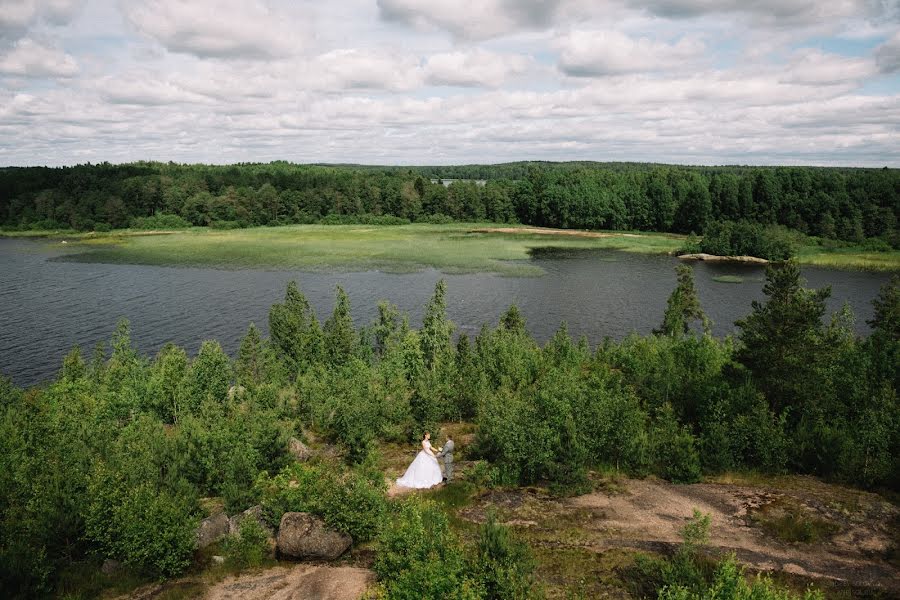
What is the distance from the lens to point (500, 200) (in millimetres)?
178500

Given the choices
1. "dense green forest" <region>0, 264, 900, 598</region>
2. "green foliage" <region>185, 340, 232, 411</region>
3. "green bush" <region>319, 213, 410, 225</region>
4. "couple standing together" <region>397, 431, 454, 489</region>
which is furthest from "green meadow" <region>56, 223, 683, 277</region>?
"couple standing together" <region>397, 431, 454, 489</region>

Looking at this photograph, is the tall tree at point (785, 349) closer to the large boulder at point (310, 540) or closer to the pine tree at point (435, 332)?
the large boulder at point (310, 540)

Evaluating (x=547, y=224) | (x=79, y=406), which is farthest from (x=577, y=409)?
(x=547, y=224)

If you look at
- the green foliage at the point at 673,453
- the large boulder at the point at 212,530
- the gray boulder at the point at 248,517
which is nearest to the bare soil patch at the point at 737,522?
the green foliage at the point at 673,453

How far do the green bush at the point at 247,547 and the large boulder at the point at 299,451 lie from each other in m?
10.5

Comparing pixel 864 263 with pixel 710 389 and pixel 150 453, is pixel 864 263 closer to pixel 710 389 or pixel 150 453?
pixel 710 389

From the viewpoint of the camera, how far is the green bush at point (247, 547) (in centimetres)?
1652

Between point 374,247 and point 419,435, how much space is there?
10084cm

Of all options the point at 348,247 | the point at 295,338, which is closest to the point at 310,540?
the point at 295,338

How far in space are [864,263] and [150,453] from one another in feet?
389

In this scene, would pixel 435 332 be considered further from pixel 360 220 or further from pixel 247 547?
pixel 360 220

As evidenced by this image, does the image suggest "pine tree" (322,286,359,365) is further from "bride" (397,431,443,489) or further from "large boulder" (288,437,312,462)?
"bride" (397,431,443,489)

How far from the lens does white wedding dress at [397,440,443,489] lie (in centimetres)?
2144

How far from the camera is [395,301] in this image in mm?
77188
